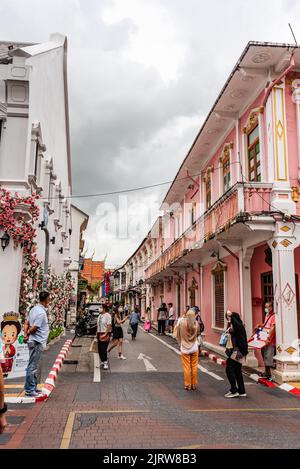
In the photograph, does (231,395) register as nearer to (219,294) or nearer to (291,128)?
(291,128)

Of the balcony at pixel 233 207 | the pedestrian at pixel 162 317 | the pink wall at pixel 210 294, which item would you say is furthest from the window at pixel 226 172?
the pedestrian at pixel 162 317

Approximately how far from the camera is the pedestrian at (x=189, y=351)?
8.38m

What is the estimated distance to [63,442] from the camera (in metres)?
5.00

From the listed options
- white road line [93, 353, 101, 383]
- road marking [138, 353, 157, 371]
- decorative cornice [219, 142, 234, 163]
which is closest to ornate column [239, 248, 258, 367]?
road marking [138, 353, 157, 371]

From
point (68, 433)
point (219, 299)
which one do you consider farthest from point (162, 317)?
point (68, 433)

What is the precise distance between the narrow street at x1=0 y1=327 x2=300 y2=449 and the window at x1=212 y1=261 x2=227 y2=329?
4358mm

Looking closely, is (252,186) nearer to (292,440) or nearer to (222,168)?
(222,168)

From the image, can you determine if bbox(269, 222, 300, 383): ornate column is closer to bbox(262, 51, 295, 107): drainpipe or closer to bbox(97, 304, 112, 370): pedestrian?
bbox(262, 51, 295, 107): drainpipe

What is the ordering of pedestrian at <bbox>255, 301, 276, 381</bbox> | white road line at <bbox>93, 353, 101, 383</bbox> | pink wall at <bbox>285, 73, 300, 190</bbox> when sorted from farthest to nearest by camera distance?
pink wall at <bbox>285, 73, 300, 190</bbox>
pedestrian at <bbox>255, 301, 276, 381</bbox>
white road line at <bbox>93, 353, 101, 383</bbox>

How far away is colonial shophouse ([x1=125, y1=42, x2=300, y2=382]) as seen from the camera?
9.48 metres

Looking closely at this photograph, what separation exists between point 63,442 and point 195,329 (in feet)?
13.8

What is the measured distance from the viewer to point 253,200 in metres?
9.83
